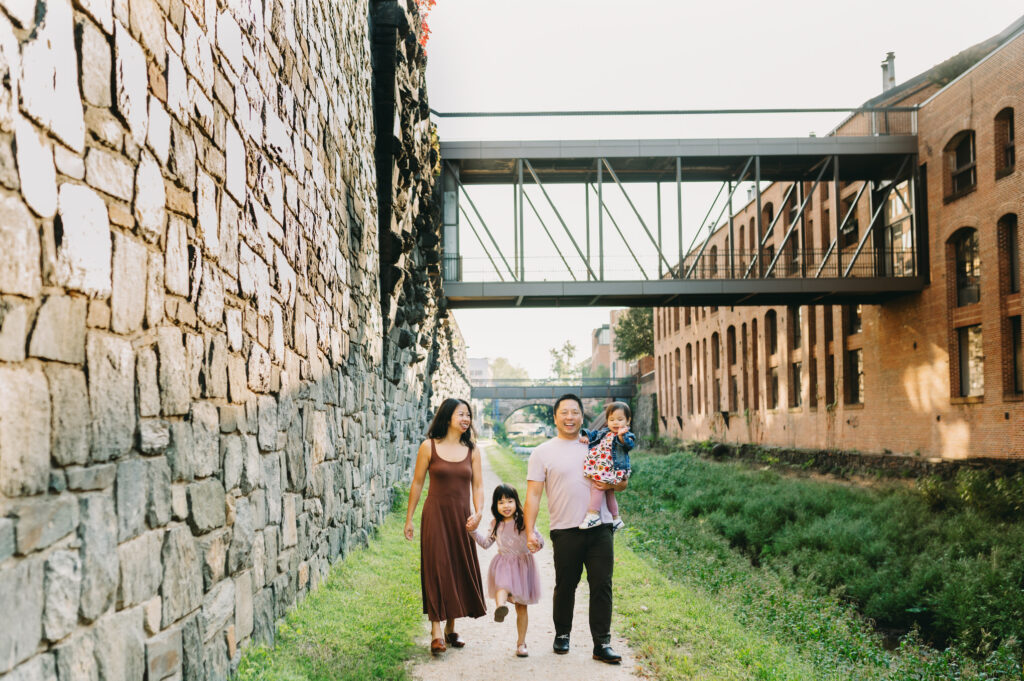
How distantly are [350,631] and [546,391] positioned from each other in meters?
57.6

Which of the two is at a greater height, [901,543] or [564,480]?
[564,480]

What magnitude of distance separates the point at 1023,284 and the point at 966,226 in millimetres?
2771

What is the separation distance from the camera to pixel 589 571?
612 centimetres

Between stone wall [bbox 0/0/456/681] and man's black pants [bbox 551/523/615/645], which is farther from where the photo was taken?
man's black pants [bbox 551/523/615/645]

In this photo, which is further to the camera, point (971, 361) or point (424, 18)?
point (971, 361)

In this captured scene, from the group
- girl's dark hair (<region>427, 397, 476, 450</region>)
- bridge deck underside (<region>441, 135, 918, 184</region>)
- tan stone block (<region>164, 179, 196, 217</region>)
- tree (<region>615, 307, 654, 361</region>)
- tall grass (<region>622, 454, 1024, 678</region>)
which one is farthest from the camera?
tree (<region>615, 307, 654, 361</region>)

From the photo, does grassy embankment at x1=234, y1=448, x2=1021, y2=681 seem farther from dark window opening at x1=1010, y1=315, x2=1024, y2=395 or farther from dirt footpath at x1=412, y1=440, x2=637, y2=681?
dark window opening at x1=1010, y1=315, x2=1024, y2=395

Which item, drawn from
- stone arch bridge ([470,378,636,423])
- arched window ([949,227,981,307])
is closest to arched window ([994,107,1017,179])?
arched window ([949,227,981,307])

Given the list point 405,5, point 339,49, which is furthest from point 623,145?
point 339,49

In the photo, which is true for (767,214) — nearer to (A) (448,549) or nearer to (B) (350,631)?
(A) (448,549)

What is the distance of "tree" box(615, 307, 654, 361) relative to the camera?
183 feet

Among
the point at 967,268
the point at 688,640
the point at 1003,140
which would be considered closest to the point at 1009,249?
the point at 967,268

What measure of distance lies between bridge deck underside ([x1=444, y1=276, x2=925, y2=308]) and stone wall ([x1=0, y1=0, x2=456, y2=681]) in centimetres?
1297

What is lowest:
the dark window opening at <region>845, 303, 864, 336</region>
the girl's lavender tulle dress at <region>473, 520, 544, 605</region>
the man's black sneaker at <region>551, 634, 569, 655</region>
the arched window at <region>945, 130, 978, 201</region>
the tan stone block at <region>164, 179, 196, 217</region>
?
the man's black sneaker at <region>551, 634, 569, 655</region>
